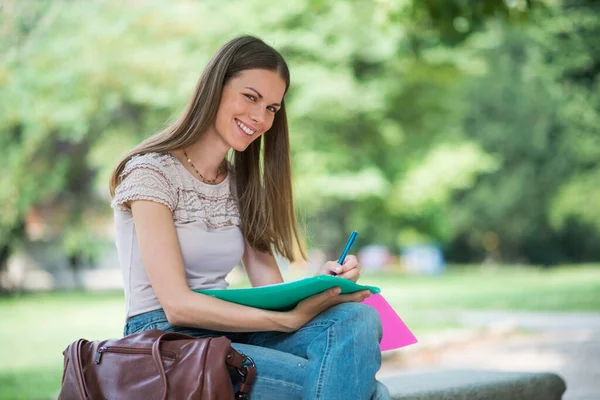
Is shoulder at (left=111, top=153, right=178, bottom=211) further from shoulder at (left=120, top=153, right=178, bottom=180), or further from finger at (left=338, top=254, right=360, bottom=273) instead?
finger at (left=338, top=254, right=360, bottom=273)

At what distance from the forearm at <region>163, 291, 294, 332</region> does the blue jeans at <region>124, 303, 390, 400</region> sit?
2.3 inches

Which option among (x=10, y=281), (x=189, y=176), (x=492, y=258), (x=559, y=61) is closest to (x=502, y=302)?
(x=559, y=61)

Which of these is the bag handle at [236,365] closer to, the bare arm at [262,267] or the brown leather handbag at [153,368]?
the brown leather handbag at [153,368]

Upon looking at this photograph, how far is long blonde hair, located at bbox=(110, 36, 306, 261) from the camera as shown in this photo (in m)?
2.27

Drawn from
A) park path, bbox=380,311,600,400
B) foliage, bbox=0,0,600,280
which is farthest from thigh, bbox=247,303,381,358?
foliage, bbox=0,0,600,280

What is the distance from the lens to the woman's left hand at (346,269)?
7.31ft

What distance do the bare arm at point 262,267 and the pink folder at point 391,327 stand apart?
347 mm

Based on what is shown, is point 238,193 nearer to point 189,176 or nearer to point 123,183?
point 189,176

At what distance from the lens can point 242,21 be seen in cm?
1563

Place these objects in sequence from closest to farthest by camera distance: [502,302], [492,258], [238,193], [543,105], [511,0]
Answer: [238,193], [511,0], [502,302], [543,105], [492,258]

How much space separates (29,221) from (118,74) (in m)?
3.92

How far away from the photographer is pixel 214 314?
1996 millimetres

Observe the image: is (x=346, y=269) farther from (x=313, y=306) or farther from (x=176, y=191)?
(x=176, y=191)

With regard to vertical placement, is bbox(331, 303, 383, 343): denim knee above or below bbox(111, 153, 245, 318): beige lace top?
below
